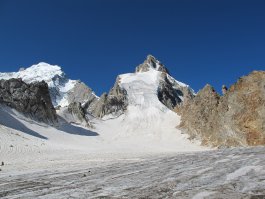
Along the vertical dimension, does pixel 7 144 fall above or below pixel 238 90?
below

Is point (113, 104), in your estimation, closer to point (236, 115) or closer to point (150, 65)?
point (150, 65)

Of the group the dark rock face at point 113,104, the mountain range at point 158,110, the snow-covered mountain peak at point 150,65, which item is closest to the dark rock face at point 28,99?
the mountain range at point 158,110

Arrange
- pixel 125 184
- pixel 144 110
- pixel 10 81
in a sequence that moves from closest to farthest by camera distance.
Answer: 1. pixel 125 184
2. pixel 10 81
3. pixel 144 110

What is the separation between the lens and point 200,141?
174 ft

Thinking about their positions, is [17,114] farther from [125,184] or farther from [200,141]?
[125,184]

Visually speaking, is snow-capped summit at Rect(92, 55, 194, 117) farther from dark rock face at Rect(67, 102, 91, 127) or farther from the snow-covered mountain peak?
dark rock face at Rect(67, 102, 91, 127)

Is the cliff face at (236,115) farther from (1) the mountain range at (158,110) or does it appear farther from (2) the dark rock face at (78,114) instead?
(2) the dark rock face at (78,114)

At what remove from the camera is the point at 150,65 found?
101375 mm

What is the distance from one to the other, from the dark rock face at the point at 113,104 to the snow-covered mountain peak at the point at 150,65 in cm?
1976

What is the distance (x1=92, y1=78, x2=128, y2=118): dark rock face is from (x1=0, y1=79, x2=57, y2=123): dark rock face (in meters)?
18.4

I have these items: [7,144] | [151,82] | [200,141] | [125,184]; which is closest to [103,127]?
[200,141]

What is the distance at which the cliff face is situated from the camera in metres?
38.8

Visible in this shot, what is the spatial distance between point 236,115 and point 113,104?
128 feet

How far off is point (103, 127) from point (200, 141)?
21223 millimetres
